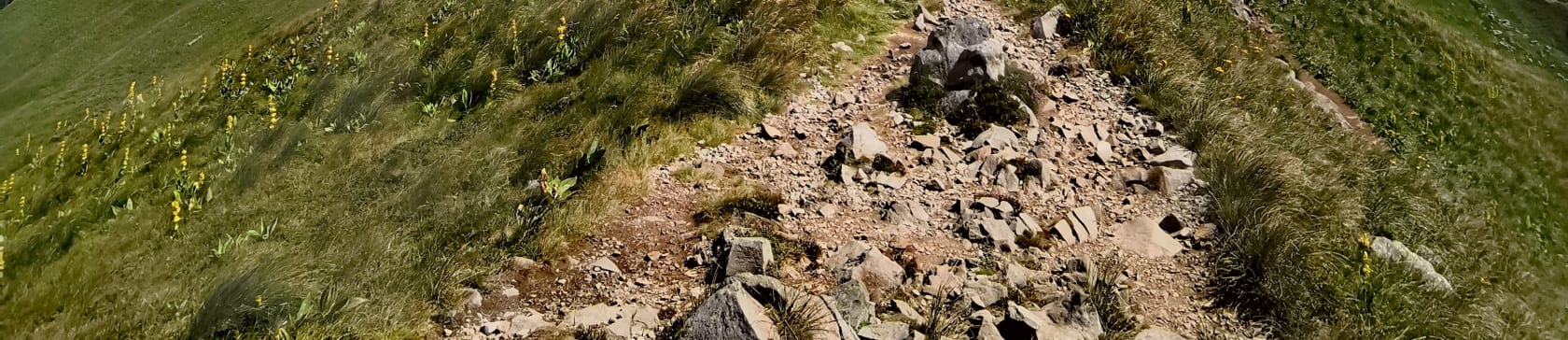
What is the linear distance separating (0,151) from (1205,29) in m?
18.6

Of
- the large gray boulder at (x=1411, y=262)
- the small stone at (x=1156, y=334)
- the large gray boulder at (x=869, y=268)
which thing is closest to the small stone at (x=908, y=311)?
the large gray boulder at (x=869, y=268)

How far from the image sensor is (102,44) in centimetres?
1642

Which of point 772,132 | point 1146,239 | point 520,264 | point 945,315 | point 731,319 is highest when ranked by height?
point 731,319

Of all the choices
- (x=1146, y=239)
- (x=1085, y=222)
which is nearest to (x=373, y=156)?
(x=1085, y=222)

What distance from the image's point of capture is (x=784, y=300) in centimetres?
505

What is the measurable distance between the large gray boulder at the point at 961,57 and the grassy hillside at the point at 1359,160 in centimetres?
184

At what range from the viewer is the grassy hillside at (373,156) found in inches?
203

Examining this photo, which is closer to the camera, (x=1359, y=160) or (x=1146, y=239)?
(x=1146, y=239)

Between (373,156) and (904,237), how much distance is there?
193 inches

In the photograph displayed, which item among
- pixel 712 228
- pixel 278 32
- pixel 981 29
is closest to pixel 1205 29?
pixel 981 29

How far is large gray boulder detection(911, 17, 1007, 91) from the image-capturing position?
886 centimetres

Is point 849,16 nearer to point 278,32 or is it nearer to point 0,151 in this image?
point 278,32

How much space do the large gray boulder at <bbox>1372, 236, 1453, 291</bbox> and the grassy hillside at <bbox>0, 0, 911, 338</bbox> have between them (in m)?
5.81

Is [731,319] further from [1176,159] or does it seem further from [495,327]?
[1176,159]
